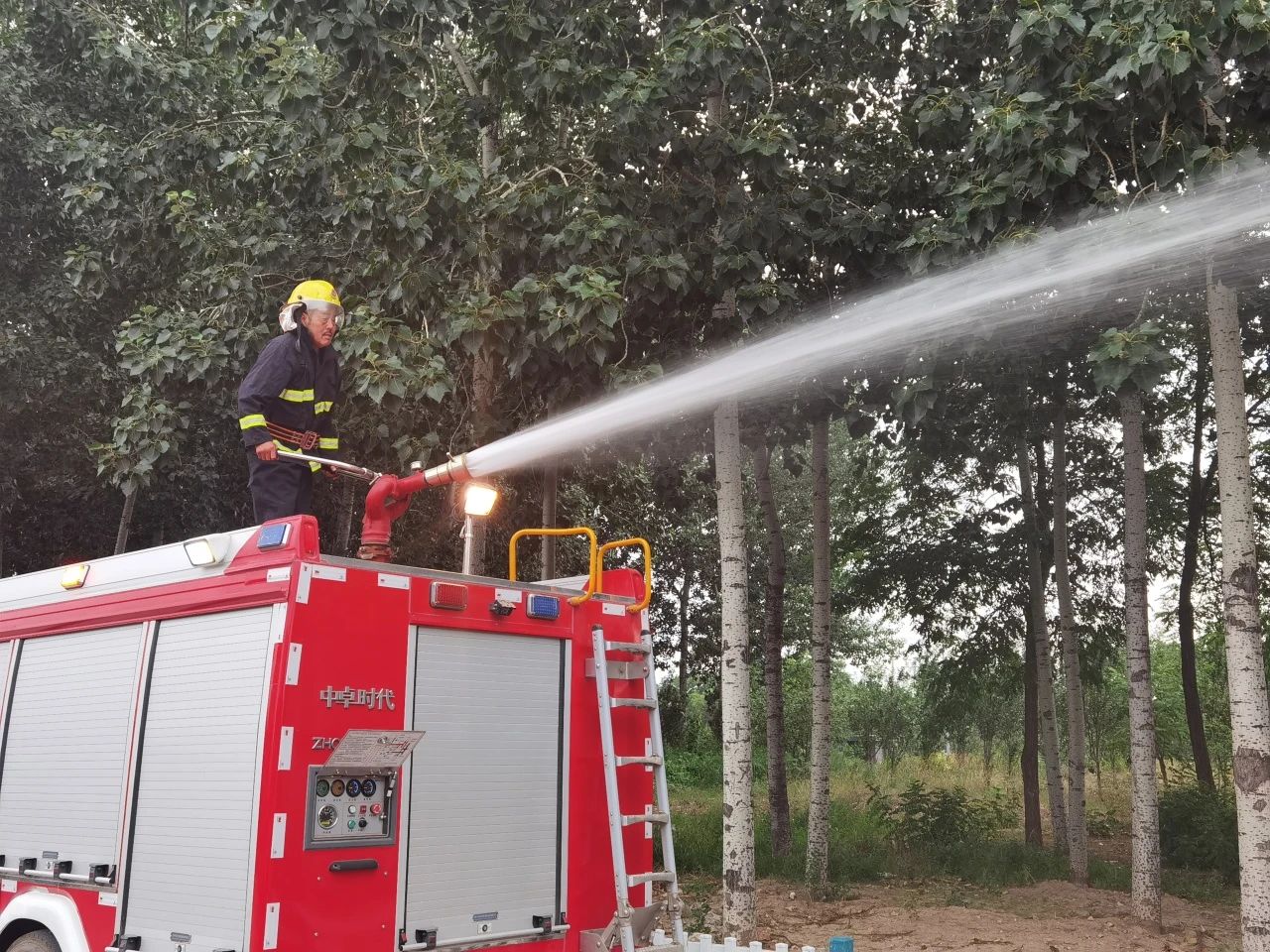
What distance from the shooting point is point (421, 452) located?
10820mm

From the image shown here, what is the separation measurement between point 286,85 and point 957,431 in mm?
7187

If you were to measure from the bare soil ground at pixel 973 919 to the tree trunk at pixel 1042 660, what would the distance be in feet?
7.56

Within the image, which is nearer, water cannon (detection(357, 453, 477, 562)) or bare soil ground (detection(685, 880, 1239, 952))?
water cannon (detection(357, 453, 477, 562))

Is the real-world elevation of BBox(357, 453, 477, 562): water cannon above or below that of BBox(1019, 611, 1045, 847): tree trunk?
above

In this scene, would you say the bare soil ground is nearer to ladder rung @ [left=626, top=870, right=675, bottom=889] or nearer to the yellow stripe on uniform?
ladder rung @ [left=626, top=870, right=675, bottom=889]

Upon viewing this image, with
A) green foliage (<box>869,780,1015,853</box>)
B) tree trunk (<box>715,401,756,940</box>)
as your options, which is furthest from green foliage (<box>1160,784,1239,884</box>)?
tree trunk (<box>715,401,756,940</box>)

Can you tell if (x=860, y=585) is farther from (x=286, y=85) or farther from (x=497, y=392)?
(x=286, y=85)

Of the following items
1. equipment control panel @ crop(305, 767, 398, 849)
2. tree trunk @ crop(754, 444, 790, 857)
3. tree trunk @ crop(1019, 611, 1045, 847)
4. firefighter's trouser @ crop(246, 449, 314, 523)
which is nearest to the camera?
equipment control panel @ crop(305, 767, 398, 849)

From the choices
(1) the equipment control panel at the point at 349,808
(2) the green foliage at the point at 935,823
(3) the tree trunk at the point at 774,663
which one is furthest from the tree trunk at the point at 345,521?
(1) the equipment control panel at the point at 349,808

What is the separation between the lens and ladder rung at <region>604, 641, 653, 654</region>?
21.6ft

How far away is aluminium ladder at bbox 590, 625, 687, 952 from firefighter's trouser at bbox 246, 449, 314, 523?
80.6 inches

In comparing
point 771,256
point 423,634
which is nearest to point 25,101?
point 771,256

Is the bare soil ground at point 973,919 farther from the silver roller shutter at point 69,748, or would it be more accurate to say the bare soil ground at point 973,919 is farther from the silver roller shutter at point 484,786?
the silver roller shutter at point 69,748

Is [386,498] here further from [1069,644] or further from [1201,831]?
[1201,831]
